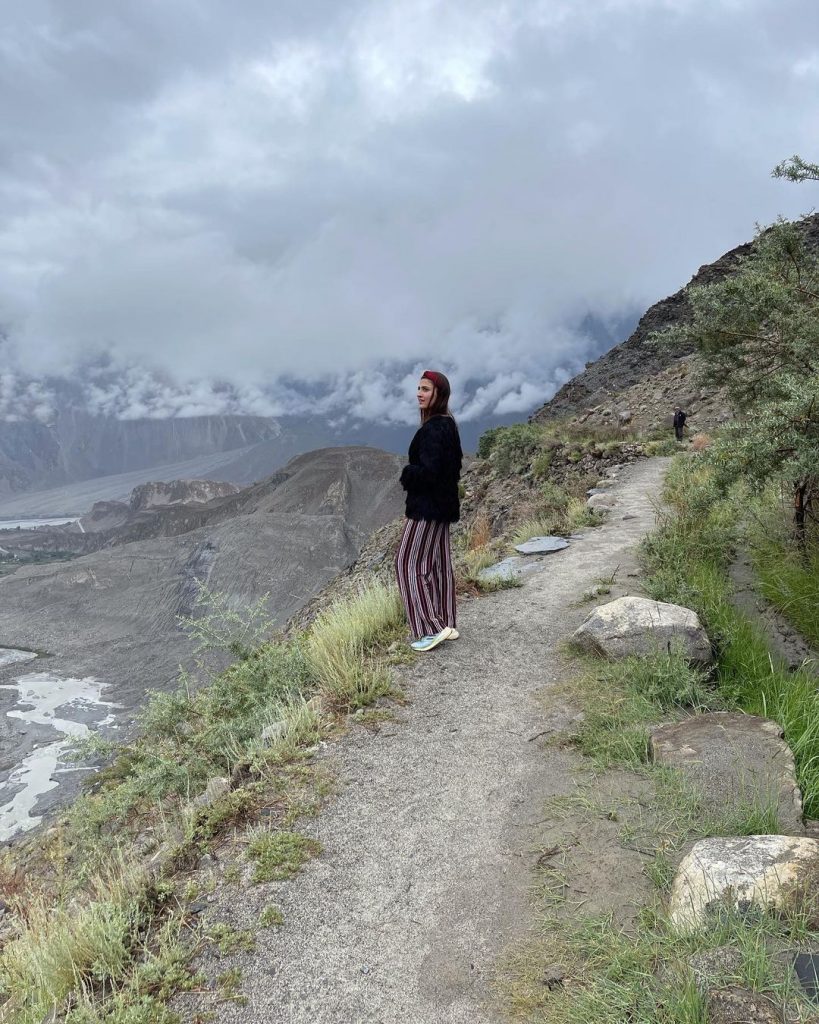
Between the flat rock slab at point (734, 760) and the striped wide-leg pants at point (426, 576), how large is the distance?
2464 mm

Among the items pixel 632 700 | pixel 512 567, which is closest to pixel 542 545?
pixel 512 567

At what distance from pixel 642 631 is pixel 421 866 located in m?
2.77

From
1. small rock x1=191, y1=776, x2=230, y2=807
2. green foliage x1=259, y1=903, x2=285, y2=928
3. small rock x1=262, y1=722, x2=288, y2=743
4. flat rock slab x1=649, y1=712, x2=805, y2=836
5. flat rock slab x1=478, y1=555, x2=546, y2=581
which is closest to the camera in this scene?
green foliage x1=259, y1=903, x2=285, y2=928

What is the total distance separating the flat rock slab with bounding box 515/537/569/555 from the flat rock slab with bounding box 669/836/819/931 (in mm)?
6716

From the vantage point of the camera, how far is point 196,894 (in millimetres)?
2865

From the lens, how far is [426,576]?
18.8ft

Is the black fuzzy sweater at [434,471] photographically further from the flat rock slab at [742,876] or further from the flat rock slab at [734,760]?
the flat rock slab at [742,876]

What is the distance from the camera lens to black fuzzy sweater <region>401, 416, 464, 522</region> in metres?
5.39

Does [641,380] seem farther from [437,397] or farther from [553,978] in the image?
[553,978]

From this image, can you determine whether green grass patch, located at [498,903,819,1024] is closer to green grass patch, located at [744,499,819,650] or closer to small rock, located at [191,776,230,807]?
small rock, located at [191,776,230,807]

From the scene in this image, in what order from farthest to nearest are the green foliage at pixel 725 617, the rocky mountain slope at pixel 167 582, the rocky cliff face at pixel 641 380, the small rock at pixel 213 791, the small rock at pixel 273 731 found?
the rocky mountain slope at pixel 167 582 < the rocky cliff face at pixel 641 380 < the small rock at pixel 273 731 < the small rock at pixel 213 791 < the green foliage at pixel 725 617

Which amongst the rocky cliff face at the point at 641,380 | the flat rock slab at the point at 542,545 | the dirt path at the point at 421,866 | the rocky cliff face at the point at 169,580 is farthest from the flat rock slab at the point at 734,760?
the rocky cliff face at the point at 169,580

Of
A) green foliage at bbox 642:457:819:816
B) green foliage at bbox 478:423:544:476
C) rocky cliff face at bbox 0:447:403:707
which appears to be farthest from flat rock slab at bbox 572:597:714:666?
rocky cliff face at bbox 0:447:403:707

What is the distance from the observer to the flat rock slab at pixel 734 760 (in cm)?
287
